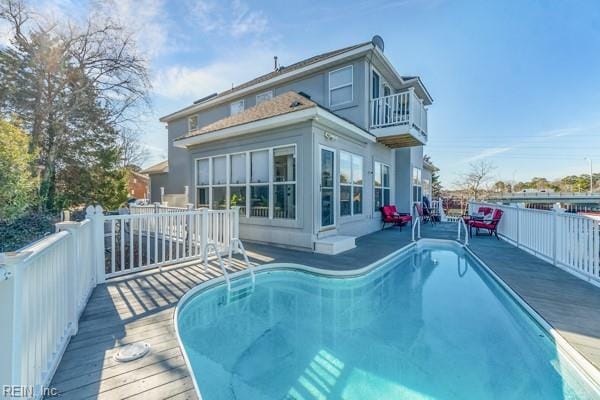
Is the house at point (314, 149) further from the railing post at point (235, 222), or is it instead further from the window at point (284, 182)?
the railing post at point (235, 222)

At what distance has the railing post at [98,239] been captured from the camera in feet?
14.2

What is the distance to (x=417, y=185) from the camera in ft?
46.6

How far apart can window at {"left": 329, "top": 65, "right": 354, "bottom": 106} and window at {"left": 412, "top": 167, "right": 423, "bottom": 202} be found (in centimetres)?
627

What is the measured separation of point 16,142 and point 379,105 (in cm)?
1070

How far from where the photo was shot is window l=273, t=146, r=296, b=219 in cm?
739

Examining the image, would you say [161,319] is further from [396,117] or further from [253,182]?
[396,117]

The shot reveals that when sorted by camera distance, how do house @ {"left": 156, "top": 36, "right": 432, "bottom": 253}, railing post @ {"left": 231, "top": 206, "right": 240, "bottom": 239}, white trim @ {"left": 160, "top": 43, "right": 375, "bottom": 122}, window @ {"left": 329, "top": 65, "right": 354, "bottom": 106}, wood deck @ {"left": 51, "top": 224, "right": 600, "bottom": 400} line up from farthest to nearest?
window @ {"left": 329, "top": 65, "right": 354, "bottom": 106} → white trim @ {"left": 160, "top": 43, "right": 375, "bottom": 122} → house @ {"left": 156, "top": 36, "right": 432, "bottom": 253} → railing post @ {"left": 231, "top": 206, "right": 240, "bottom": 239} → wood deck @ {"left": 51, "top": 224, "right": 600, "bottom": 400}

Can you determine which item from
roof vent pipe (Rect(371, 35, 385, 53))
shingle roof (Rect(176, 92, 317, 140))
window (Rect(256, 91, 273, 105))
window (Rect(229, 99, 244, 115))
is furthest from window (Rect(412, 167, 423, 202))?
window (Rect(229, 99, 244, 115))

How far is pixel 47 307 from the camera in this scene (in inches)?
83.2

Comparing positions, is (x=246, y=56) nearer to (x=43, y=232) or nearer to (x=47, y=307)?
(x=43, y=232)

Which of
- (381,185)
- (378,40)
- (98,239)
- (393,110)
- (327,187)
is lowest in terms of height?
(98,239)

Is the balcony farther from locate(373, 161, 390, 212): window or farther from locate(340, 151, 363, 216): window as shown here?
locate(340, 151, 363, 216): window

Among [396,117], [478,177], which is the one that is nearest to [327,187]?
[396,117]

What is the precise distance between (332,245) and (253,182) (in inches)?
124
